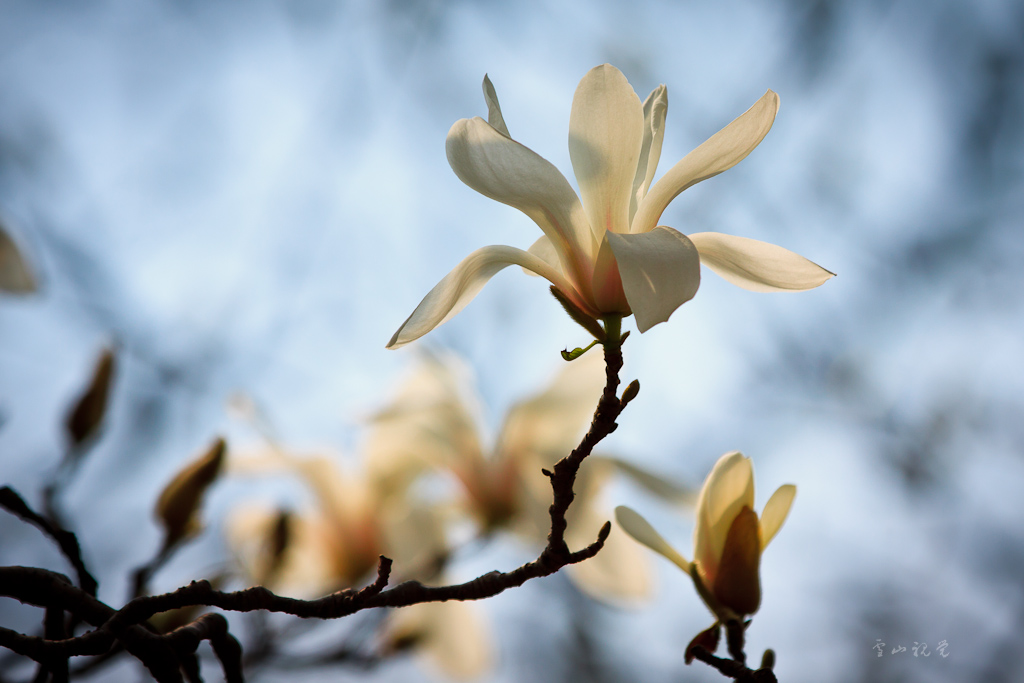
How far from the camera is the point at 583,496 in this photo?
1.17m

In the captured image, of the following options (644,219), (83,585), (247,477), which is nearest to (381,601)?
(83,585)

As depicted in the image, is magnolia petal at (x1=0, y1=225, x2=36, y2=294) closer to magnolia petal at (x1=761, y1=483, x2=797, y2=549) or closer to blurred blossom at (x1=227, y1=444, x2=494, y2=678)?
blurred blossom at (x1=227, y1=444, x2=494, y2=678)

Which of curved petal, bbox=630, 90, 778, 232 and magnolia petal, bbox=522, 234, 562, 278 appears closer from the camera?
curved petal, bbox=630, 90, 778, 232

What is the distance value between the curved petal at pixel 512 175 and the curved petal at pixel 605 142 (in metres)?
0.03

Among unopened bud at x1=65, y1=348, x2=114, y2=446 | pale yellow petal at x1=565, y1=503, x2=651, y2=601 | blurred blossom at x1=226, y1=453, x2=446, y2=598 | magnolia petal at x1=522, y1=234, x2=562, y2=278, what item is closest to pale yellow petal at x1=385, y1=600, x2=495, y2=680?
blurred blossom at x1=226, y1=453, x2=446, y2=598

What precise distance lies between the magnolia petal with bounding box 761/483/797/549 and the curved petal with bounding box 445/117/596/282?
295 mm

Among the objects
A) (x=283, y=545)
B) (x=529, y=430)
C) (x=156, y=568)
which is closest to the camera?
(x=156, y=568)

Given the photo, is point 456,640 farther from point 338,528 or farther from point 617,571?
point 617,571

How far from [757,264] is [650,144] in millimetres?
151

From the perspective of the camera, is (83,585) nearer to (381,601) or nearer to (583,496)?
(381,601)

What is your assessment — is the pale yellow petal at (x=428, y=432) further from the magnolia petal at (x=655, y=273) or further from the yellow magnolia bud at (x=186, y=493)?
the magnolia petal at (x=655, y=273)

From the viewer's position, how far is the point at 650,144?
61 centimetres

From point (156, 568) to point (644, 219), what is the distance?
27.3 inches

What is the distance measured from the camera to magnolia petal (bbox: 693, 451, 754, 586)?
23.4 inches
